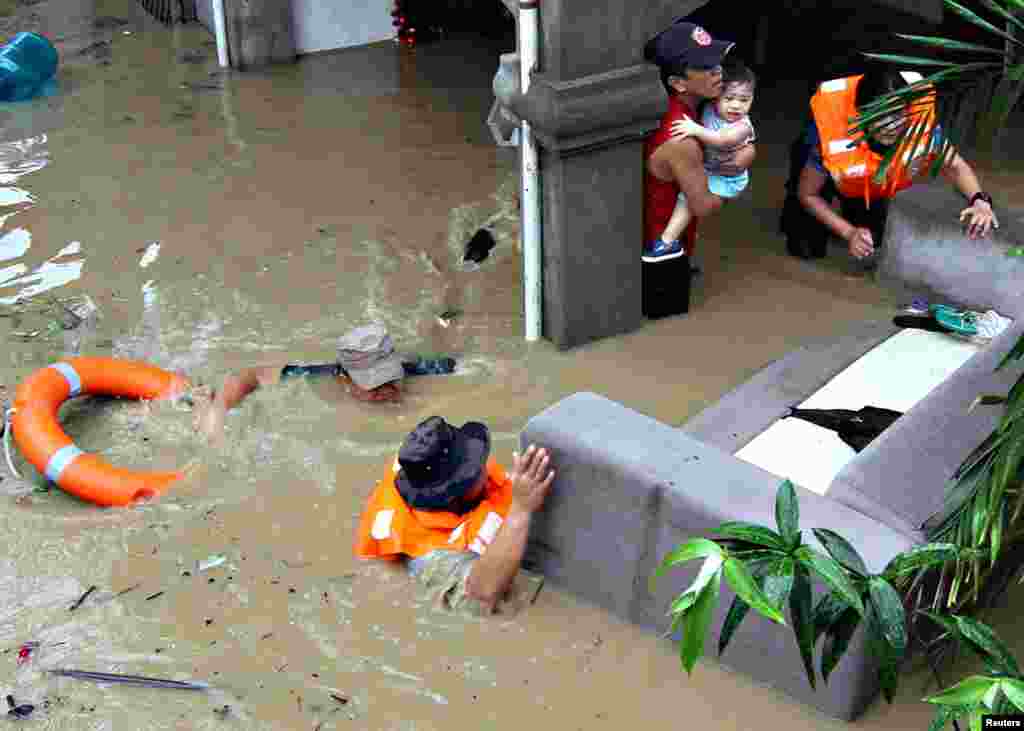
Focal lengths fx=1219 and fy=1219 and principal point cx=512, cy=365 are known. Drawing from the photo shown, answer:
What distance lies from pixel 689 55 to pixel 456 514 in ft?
8.51

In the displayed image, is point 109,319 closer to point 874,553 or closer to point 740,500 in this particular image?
point 740,500

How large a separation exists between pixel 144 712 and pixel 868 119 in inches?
122

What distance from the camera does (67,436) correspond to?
5.63 meters

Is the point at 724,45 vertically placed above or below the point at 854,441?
above

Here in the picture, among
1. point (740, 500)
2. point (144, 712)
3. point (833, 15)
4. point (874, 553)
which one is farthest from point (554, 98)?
point (833, 15)

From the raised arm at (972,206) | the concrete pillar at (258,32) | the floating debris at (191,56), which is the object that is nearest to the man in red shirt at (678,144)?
the raised arm at (972,206)

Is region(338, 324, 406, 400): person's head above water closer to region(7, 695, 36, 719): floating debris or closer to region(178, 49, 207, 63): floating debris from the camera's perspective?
region(7, 695, 36, 719): floating debris

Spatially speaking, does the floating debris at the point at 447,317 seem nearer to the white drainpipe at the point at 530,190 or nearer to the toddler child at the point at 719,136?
the white drainpipe at the point at 530,190

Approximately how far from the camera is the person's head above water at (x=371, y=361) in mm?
5660

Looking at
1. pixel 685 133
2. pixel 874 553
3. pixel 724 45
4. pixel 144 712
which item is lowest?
pixel 144 712

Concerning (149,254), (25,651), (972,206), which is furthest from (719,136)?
(25,651)

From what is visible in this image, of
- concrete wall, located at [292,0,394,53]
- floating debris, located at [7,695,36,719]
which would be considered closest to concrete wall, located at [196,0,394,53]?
concrete wall, located at [292,0,394,53]

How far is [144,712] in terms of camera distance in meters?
4.18

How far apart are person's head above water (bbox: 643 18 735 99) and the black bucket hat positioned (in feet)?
7.62
